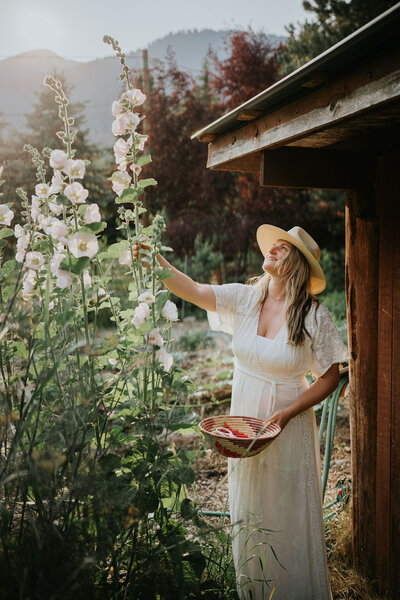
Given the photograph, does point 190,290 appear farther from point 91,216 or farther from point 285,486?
point 285,486

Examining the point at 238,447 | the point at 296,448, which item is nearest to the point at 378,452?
the point at 296,448

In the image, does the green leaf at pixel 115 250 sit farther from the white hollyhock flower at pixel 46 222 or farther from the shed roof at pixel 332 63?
the shed roof at pixel 332 63

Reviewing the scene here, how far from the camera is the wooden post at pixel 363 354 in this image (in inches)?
112

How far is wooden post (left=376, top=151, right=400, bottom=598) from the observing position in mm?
2682

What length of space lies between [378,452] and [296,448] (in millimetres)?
497

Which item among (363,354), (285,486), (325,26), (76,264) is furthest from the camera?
(325,26)

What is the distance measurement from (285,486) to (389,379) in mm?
789

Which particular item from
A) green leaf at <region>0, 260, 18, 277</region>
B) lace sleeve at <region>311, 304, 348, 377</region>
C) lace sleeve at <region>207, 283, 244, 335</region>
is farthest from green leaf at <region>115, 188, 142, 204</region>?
lace sleeve at <region>311, 304, 348, 377</region>

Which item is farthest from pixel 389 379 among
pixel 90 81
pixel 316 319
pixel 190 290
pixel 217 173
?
pixel 90 81

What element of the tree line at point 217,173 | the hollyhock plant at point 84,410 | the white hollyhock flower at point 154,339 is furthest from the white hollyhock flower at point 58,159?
the tree line at point 217,173

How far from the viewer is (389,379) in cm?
273

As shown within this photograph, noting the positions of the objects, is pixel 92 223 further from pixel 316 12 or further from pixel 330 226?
pixel 316 12

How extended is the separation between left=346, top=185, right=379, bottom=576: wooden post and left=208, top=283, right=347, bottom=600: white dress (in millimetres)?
296

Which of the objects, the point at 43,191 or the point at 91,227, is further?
the point at 43,191
